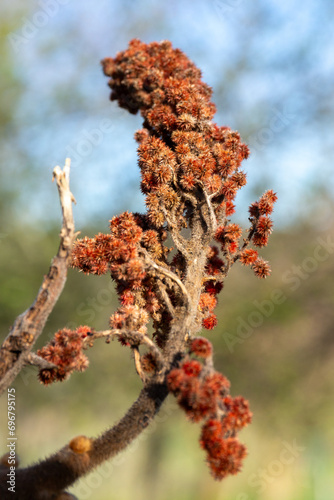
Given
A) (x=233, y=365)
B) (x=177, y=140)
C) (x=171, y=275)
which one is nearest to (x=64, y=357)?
(x=171, y=275)

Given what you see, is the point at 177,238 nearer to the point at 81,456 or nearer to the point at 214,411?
the point at 214,411

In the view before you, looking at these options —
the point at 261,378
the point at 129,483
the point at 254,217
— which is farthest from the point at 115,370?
the point at 254,217

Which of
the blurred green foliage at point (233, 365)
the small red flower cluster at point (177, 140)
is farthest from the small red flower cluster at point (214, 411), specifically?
the blurred green foliage at point (233, 365)

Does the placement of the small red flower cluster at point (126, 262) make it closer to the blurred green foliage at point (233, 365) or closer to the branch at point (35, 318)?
the branch at point (35, 318)

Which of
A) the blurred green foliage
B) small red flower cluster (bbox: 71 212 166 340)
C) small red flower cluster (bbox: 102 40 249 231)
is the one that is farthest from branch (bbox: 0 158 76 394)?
the blurred green foliage

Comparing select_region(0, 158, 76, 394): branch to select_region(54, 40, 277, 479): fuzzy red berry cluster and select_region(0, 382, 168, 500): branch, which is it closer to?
select_region(54, 40, 277, 479): fuzzy red berry cluster
